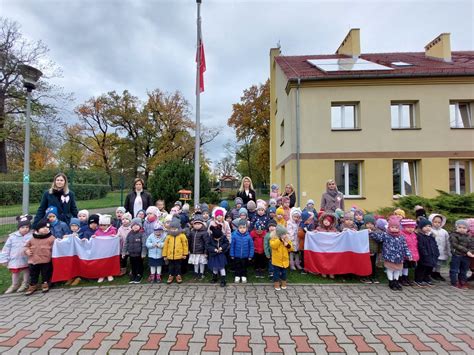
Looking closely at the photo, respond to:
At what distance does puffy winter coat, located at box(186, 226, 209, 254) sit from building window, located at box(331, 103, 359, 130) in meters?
9.64

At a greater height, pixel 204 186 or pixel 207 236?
pixel 204 186

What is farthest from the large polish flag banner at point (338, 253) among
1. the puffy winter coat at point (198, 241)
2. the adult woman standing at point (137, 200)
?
the adult woman standing at point (137, 200)

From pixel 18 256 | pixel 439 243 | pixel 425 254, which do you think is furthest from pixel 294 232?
pixel 18 256

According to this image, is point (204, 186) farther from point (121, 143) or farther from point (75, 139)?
point (75, 139)

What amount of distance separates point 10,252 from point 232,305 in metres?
4.20

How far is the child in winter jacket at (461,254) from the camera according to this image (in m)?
4.76

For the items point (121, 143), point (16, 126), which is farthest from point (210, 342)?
point (121, 143)

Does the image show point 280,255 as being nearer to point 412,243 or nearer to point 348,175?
point 412,243

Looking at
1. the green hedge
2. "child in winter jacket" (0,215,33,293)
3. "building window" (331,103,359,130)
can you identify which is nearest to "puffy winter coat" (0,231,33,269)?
"child in winter jacket" (0,215,33,293)

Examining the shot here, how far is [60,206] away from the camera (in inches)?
206

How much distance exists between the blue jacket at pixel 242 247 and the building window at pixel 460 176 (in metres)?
12.2

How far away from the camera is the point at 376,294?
4406 mm

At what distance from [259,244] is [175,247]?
171 centimetres

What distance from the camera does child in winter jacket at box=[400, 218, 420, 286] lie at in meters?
4.83
